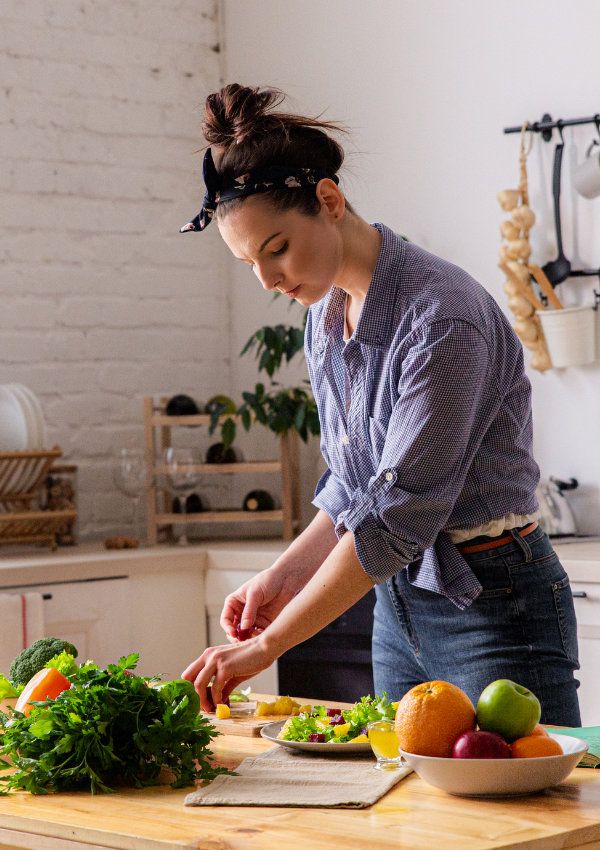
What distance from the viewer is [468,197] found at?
369 centimetres

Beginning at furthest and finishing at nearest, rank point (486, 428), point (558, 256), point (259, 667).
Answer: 1. point (558, 256)
2. point (486, 428)
3. point (259, 667)

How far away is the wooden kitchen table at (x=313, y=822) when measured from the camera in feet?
3.93

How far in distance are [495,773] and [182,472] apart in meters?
2.51

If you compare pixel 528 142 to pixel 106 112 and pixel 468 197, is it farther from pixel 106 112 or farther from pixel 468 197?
pixel 106 112

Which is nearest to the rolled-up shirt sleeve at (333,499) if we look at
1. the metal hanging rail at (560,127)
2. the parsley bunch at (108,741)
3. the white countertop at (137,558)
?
the parsley bunch at (108,741)

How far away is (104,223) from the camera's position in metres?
4.06

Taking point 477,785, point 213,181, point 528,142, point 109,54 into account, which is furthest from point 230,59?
point 477,785

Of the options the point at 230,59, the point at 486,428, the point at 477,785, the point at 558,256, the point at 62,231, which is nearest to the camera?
the point at 477,785

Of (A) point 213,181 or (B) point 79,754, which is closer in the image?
(B) point 79,754

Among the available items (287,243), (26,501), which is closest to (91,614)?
(26,501)

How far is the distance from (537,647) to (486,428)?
334 mm

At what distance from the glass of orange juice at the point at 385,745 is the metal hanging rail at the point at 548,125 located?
7.58 ft

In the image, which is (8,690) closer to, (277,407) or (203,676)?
(203,676)

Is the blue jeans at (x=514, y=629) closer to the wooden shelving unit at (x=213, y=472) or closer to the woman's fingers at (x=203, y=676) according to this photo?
the woman's fingers at (x=203, y=676)
